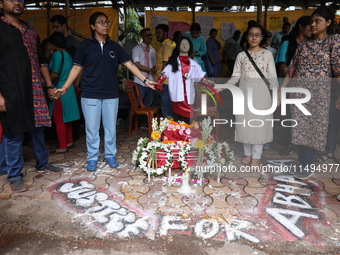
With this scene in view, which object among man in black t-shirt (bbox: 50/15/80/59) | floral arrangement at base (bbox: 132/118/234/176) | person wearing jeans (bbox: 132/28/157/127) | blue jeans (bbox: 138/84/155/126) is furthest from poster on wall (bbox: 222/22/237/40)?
floral arrangement at base (bbox: 132/118/234/176)

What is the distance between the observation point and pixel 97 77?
3.59m

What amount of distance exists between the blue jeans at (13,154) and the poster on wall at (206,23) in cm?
676

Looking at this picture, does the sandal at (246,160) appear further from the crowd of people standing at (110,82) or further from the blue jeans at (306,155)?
the blue jeans at (306,155)

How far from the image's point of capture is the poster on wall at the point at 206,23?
8.78 meters

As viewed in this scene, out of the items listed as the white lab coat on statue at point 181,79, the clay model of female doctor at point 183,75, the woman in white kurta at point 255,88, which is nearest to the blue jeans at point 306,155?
the woman in white kurta at point 255,88

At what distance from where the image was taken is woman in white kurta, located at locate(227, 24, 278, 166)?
12.0 ft

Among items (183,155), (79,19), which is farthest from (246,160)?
(79,19)

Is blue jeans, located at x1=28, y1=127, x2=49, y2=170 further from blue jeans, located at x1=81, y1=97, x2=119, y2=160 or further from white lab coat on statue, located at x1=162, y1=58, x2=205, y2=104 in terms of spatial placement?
white lab coat on statue, located at x1=162, y1=58, x2=205, y2=104

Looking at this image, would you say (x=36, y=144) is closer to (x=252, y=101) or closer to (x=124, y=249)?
(x=124, y=249)

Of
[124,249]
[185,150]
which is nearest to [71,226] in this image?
[124,249]

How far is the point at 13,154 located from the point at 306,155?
3269 millimetres

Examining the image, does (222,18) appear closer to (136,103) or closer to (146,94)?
(146,94)

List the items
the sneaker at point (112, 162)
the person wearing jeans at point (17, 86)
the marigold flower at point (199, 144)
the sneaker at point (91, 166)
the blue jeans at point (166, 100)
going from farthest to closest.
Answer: the blue jeans at point (166, 100) < the sneaker at point (112, 162) < the sneaker at point (91, 166) < the marigold flower at point (199, 144) < the person wearing jeans at point (17, 86)

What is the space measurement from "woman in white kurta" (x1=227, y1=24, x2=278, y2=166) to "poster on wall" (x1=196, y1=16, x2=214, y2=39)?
210 inches
